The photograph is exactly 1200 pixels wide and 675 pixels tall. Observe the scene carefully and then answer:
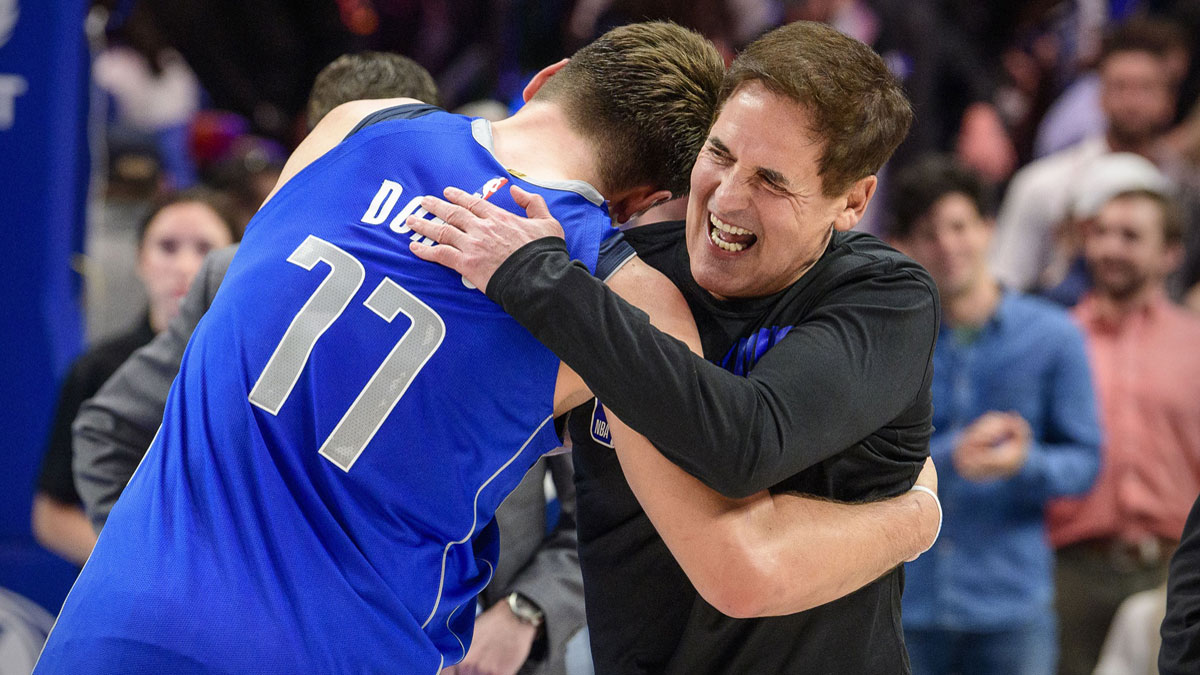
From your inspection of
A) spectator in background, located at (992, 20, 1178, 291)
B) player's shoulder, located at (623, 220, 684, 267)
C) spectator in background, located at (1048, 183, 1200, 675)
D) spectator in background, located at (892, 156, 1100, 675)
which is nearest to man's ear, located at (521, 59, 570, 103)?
player's shoulder, located at (623, 220, 684, 267)

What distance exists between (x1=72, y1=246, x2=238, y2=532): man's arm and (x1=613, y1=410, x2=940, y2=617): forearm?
173cm

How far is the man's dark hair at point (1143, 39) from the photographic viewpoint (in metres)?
6.70

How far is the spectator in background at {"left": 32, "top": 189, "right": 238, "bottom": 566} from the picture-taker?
168 inches

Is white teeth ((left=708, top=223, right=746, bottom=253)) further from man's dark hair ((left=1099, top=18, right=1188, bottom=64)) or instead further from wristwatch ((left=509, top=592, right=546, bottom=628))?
man's dark hair ((left=1099, top=18, right=1188, bottom=64))

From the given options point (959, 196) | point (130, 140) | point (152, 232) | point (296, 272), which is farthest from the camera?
point (130, 140)

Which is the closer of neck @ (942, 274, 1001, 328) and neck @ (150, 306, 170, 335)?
neck @ (150, 306, 170, 335)

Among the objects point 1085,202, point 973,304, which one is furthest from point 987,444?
point 1085,202

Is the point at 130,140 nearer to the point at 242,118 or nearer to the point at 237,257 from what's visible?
the point at 242,118

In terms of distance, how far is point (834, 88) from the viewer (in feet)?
7.65

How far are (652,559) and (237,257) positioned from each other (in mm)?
1004

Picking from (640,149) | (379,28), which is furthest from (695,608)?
(379,28)

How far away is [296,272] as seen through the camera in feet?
7.39

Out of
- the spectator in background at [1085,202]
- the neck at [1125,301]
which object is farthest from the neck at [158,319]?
the spectator in background at [1085,202]

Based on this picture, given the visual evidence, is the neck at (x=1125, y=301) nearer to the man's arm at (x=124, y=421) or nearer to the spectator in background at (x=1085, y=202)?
the spectator in background at (x=1085, y=202)
